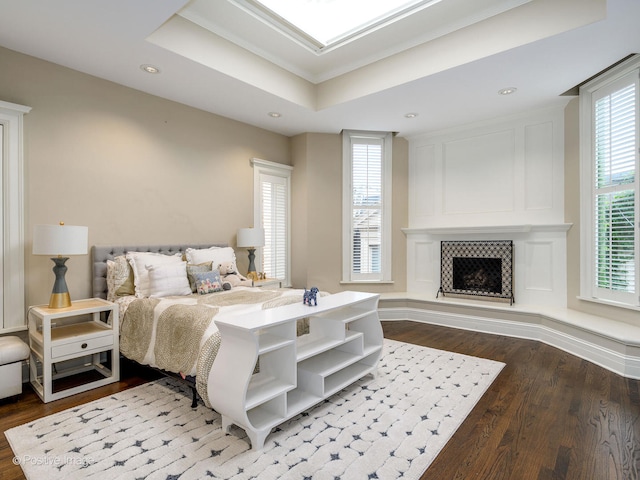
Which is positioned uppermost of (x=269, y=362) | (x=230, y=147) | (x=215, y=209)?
(x=230, y=147)

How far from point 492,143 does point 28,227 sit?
Result: 5.40 meters

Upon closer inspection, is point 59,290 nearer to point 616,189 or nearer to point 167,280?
point 167,280

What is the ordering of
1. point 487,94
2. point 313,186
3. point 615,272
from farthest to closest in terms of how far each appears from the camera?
point 313,186
point 487,94
point 615,272

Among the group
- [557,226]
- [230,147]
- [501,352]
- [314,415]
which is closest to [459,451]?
[314,415]

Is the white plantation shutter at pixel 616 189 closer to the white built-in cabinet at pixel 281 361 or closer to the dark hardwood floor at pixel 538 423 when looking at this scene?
the dark hardwood floor at pixel 538 423

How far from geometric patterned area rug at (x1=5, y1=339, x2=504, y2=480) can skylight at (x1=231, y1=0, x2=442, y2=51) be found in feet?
10.6

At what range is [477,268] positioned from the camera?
5.00 metres

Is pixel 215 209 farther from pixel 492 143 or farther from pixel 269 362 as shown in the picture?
pixel 492 143

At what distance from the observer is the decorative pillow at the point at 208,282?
346cm

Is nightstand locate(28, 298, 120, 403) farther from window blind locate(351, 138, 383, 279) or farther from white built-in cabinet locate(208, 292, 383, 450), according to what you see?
window blind locate(351, 138, 383, 279)

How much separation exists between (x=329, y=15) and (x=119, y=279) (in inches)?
124

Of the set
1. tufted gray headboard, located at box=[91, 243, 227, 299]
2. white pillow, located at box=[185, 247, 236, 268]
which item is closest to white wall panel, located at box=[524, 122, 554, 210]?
white pillow, located at box=[185, 247, 236, 268]

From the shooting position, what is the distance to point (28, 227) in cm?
304

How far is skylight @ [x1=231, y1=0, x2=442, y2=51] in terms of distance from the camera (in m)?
3.06
